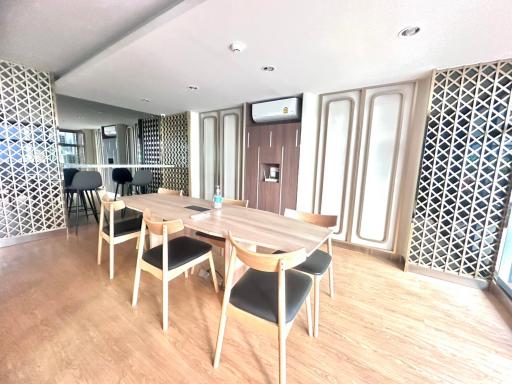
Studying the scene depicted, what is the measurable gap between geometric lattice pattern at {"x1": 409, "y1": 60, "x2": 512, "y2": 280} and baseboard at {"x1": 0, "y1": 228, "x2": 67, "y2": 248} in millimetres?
5194

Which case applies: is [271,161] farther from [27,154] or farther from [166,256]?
[27,154]

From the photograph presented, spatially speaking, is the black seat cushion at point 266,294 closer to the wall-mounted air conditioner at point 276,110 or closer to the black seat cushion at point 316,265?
the black seat cushion at point 316,265

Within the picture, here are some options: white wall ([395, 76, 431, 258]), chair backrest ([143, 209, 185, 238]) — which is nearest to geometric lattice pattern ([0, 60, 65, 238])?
chair backrest ([143, 209, 185, 238])

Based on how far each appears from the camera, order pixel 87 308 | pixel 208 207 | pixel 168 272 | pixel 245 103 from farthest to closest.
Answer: pixel 245 103 → pixel 208 207 → pixel 87 308 → pixel 168 272

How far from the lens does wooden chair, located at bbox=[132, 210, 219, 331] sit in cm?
158

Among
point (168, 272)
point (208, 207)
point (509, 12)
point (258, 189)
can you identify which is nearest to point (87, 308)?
point (168, 272)

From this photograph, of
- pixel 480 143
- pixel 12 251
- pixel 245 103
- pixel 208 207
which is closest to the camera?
pixel 480 143

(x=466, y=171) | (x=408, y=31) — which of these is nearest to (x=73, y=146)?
(x=408, y=31)

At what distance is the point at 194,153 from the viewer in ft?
15.7

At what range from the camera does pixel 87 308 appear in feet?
5.86

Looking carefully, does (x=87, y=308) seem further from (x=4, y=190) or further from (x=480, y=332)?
(x=480, y=332)

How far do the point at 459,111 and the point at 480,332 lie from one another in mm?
2101

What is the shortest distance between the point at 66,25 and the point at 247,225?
8.16ft

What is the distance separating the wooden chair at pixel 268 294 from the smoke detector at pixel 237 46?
1.69m
